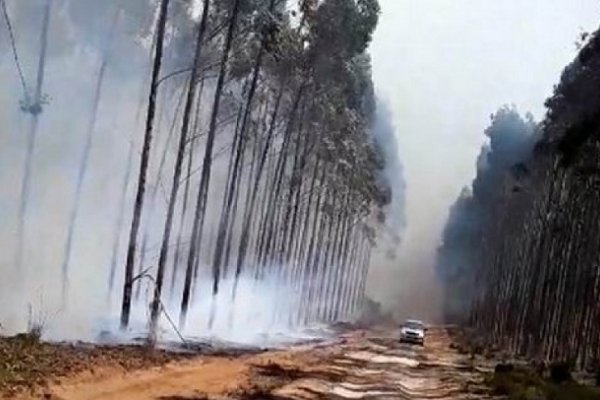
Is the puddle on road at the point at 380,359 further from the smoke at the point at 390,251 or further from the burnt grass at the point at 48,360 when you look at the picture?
the smoke at the point at 390,251

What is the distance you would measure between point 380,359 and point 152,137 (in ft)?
48.6

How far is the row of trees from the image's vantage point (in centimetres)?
3800

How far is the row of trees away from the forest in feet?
37.4

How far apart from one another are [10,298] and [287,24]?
2333cm

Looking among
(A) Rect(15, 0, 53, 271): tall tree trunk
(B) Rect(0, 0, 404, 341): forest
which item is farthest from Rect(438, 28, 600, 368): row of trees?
(A) Rect(15, 0, 53, 271): tall tree trunk

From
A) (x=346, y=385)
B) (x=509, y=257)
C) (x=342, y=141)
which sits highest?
Result: (x=342, y=141)

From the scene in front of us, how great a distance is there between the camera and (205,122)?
241 ft

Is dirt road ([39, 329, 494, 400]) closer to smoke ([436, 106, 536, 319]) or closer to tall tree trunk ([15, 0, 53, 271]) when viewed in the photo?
tall tree trunk ([15, 0, 53, 271])

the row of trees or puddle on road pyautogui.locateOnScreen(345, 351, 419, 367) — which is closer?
the row of trees

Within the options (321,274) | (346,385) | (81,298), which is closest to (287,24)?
(81,298)

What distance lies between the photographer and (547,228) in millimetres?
60156

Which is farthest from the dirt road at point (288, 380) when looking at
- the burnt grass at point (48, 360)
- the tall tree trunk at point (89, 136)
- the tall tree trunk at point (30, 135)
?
the tall tree trunk at point (89, 136)

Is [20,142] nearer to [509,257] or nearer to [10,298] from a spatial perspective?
[10,298]

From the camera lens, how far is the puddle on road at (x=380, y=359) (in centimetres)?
4472
